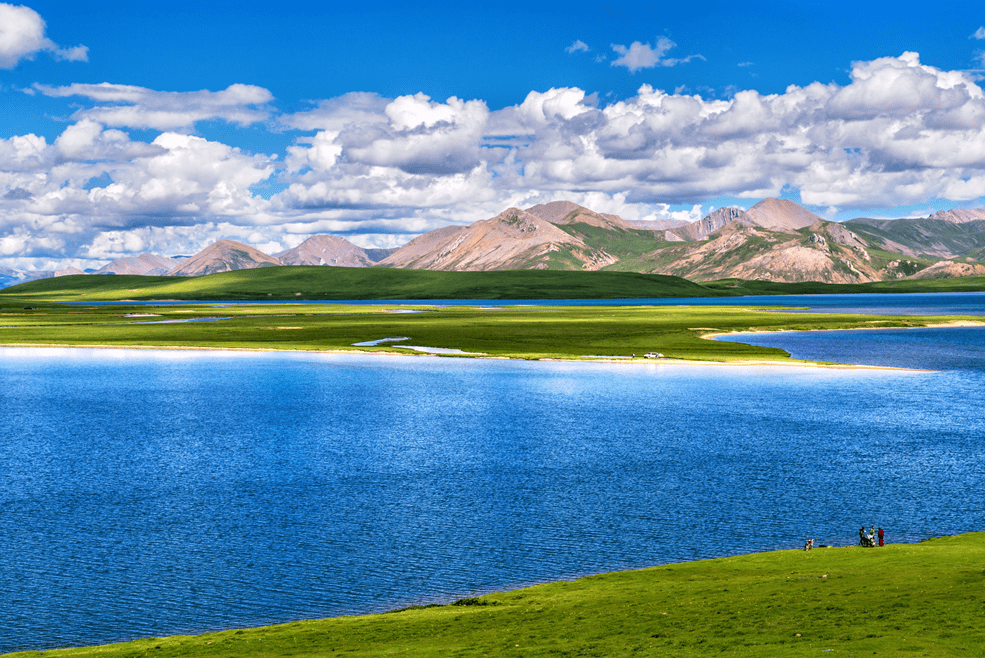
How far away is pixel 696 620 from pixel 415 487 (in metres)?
27.4

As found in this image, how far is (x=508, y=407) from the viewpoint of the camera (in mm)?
86375

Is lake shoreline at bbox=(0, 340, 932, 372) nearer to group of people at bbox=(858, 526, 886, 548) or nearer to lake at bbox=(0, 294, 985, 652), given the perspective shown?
lake at bbox=(0, 294, 985, 652)

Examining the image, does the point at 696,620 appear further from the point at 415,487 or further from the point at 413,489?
the point at 415,487

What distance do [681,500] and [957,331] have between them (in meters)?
177

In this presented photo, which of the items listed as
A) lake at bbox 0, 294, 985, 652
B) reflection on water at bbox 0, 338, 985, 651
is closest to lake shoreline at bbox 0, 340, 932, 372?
lake at bbox 0, 294, 985, 652

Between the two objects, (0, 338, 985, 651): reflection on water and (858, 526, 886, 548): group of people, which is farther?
(858, 526, 886, 548): group of people

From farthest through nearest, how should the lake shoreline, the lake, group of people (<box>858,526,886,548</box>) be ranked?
the lake shoreline → group of people (<box>858,526,886,548</box>) → the lake

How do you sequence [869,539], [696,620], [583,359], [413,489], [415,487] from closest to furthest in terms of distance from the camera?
1. [696,620]
2. [869,539]
3. [413,489]
4. [415,487]
5. [583,359]

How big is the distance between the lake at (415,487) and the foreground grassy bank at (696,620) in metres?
4.11

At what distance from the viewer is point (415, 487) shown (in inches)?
2037

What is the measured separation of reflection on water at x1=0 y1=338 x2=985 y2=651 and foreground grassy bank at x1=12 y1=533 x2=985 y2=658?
13.1 feet

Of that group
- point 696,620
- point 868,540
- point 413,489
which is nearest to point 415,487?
point 413,489

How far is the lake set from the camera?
35.8 meters

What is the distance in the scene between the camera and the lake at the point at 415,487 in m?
35.8
